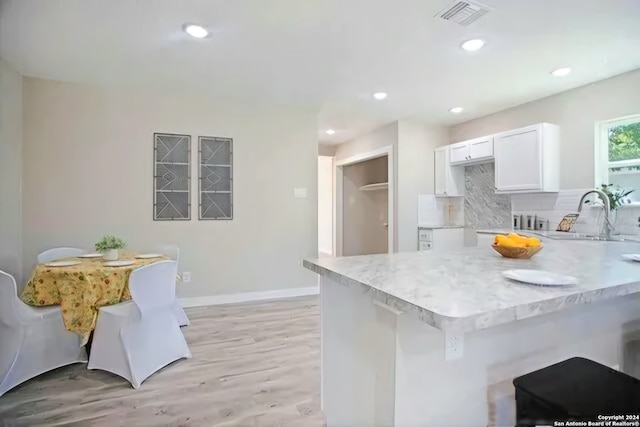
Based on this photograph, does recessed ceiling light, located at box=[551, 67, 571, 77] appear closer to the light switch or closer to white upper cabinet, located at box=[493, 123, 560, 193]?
white upper cabinet, located at box=[493, 123, 560, 193]

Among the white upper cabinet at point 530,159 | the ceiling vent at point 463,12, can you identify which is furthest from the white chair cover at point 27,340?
the white upper cabinet at point 530,159

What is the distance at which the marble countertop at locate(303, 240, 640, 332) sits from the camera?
37.0 inches

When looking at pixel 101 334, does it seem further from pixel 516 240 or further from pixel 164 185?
pixel 516 240

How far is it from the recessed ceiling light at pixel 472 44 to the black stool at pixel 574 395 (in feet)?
8.33

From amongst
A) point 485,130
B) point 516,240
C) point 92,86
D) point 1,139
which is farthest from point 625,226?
point 1,139

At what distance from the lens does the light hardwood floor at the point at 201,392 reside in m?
1.95

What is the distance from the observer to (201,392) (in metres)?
2.24

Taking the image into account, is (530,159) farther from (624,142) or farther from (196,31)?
(196,31)

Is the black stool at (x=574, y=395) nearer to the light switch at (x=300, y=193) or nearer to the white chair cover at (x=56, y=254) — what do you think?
the white chair cover at (x=56, y=254)

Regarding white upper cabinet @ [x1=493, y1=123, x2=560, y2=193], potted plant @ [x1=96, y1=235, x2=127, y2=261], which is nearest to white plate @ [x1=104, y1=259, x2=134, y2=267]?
potted plant @ [x1=96, y1=235, x2=127, y2=261]

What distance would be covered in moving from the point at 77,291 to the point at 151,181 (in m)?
1.92

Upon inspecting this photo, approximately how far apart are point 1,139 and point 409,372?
3.98m

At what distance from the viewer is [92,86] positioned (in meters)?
3.87

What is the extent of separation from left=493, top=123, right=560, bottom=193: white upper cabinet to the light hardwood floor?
3.06 metres
